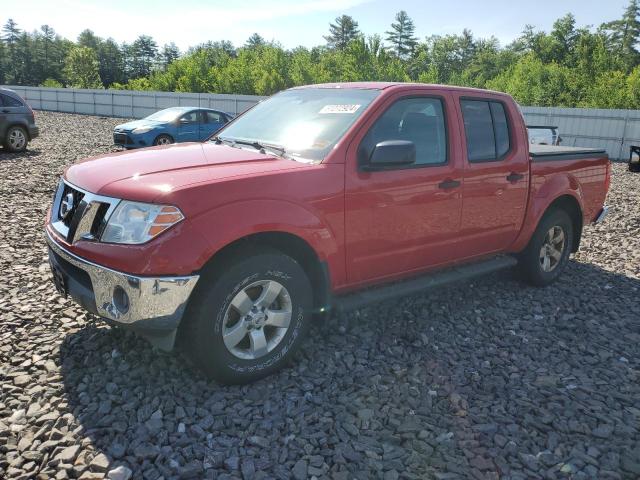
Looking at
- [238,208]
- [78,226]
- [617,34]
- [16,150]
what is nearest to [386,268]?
[238,208]

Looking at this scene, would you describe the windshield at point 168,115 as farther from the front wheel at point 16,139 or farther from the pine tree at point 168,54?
the pine tree at point 168,54

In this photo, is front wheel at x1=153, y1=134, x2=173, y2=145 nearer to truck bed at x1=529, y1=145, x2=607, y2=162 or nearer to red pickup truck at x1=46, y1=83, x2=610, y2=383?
red pickup truck at x1=46, y1=83, x2=610, y2=383

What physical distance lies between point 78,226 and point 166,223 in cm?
66

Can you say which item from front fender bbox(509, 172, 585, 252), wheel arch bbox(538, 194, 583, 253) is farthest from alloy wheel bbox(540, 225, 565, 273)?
front fender bbox(509, 172, 585, 252)

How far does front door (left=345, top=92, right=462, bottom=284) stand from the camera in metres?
3.67

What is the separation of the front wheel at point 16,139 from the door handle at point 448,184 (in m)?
12.6

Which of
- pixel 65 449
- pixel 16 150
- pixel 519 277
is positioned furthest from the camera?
A: pixel 16 150

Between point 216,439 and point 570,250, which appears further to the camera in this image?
point 570,250

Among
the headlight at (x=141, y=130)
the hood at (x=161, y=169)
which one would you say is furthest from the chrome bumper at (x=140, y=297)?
the headlight at (x=141, y=130)

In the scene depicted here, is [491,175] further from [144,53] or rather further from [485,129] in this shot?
[144,53]

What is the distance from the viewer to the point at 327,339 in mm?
4117

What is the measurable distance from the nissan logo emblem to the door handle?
2.63 m

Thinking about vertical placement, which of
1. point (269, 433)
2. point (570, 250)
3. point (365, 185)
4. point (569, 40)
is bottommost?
point (269, 433)

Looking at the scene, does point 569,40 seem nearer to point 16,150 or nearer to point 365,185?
point 16,150
